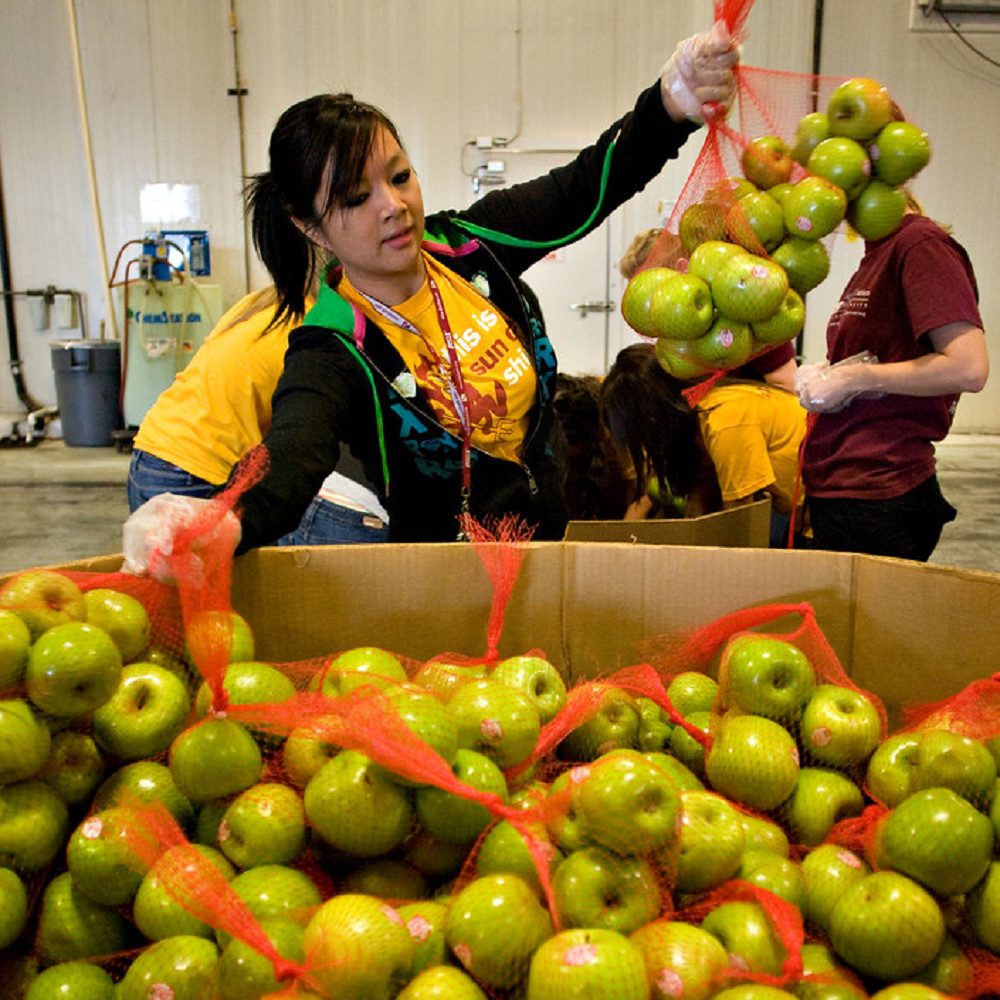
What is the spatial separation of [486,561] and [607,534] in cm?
43

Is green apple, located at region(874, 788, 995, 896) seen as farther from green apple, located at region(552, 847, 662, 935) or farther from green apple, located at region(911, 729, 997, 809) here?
green apple, located at region(552, 847, 662, 935)

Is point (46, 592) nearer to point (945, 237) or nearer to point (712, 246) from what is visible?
point (712, 246)

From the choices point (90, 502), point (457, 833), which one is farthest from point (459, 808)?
point (90, 502)

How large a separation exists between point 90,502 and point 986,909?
5803 millimetres

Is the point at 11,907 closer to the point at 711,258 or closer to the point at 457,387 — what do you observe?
the point at 457,387

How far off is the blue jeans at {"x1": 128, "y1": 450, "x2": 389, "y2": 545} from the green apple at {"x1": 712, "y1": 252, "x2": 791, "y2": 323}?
0.95m

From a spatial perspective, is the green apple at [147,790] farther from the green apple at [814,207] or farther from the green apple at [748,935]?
the green apple at [814,207]

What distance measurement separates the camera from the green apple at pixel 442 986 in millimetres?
730

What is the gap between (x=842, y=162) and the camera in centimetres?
135

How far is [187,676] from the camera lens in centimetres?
115

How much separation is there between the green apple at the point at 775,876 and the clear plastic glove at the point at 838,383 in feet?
3.69

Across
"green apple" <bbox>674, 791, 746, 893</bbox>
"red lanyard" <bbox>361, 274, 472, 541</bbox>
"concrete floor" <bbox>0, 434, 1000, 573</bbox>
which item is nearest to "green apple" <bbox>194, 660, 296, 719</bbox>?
"green apple" <bbox>674, 791, 746, 893</bbox>

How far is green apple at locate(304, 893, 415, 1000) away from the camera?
72 cm

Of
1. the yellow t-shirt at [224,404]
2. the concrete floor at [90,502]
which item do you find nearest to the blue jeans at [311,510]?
the yellow t-shirt at [224,404]
